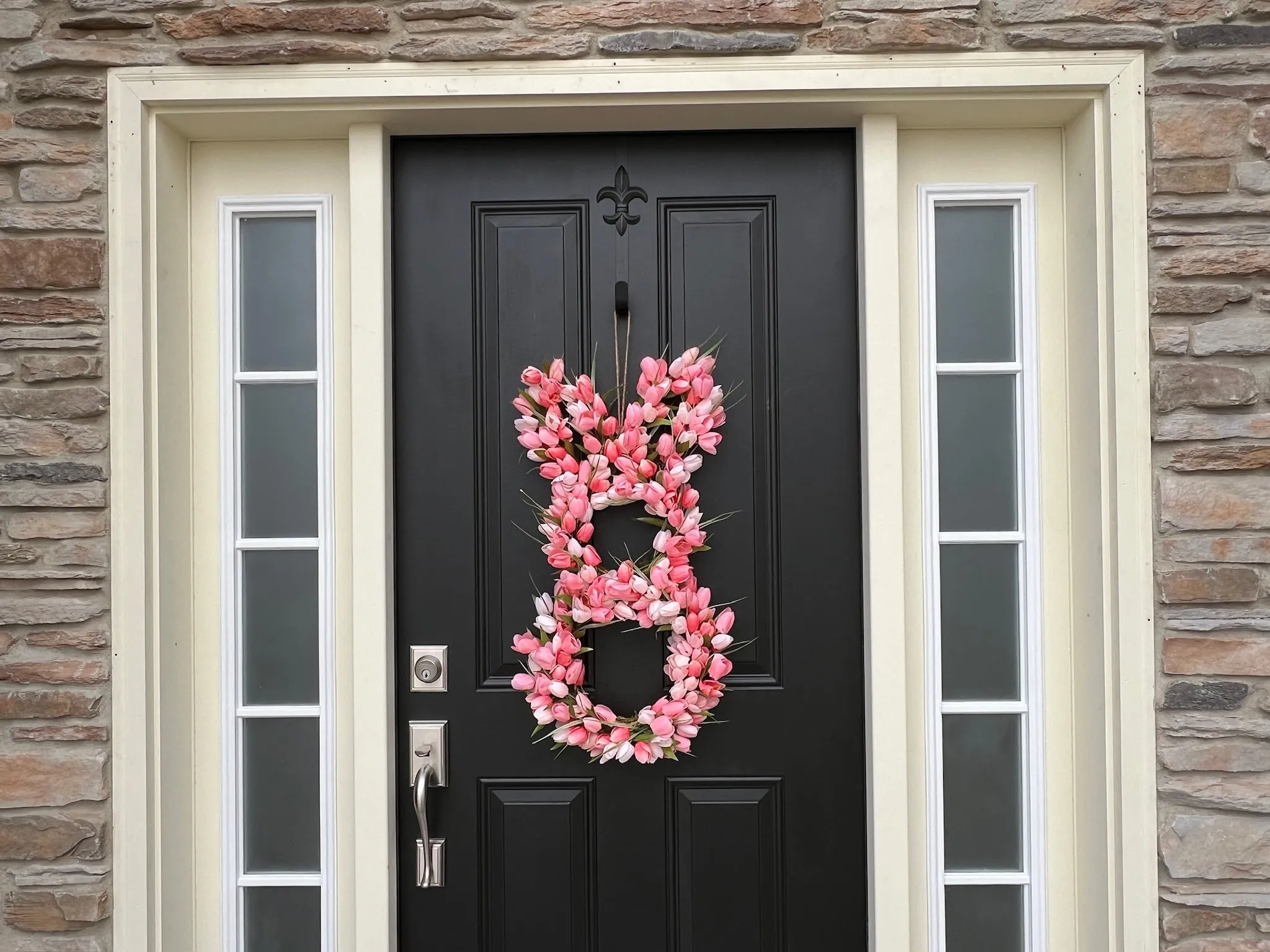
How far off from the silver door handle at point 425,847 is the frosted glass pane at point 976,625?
3.53 ft

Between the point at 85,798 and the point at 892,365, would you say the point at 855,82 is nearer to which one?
the point at 892,365

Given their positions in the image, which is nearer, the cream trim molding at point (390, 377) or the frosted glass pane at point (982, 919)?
the cream trim molding at point (390, 377)

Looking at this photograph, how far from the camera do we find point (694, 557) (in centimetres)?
170

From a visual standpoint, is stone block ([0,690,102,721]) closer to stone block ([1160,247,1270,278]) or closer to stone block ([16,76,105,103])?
stone block ([16,76,105,103])

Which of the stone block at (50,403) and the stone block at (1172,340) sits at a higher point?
the stone block at (1172,340)

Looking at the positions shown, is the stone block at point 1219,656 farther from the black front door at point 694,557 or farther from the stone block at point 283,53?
the stone block at point 283,53

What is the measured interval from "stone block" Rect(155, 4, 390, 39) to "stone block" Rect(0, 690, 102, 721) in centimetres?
118

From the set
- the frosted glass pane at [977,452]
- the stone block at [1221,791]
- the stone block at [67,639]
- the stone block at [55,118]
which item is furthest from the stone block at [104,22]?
the stone block at [1221,791]

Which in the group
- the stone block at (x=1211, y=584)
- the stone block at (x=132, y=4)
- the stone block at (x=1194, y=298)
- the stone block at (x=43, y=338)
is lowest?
the stone block at (x=1211, y=584)

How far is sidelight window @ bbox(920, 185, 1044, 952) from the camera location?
169 centimetres

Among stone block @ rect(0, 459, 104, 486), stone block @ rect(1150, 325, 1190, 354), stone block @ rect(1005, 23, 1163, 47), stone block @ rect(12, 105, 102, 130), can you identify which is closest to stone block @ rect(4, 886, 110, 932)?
stone block @ rect(0, 459, 104, 486)

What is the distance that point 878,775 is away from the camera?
163cm

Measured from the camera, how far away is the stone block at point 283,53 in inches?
61.3

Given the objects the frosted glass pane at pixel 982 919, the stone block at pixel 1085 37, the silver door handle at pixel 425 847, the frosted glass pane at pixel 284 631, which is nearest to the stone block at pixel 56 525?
the frosted glass pane at pixel 284 631
